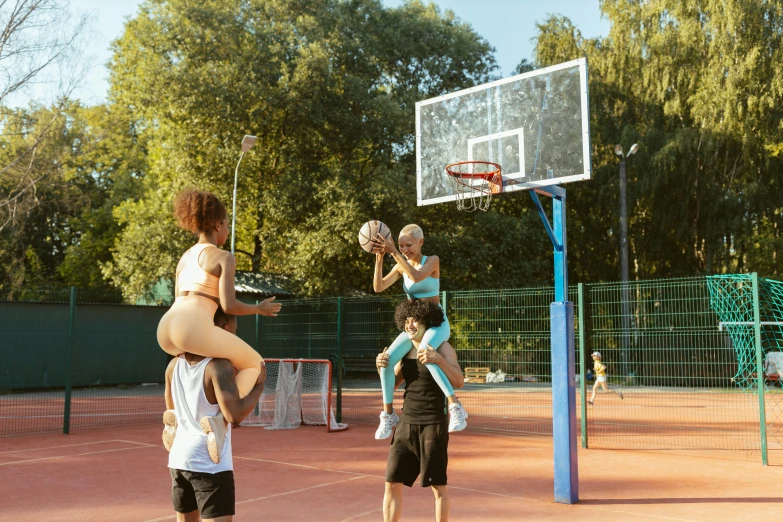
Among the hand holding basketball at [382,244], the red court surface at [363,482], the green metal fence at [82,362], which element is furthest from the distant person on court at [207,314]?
the green metal fence at [82,362]

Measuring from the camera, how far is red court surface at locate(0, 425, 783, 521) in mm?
6613

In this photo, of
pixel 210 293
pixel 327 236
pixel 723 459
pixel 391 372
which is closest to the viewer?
pixel 210 293

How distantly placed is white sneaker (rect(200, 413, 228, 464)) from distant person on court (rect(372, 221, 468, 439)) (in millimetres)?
1703

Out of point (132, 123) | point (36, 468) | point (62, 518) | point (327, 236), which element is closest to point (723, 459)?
point (62, 518)

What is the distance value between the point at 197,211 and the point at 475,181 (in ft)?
17.9

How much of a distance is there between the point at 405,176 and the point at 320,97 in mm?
4393

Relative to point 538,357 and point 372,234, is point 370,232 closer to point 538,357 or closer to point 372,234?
point 372,234

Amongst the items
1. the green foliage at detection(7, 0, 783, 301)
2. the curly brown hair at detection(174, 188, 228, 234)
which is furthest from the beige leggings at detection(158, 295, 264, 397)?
the green foliage at detection(7, 0, 783, 301)

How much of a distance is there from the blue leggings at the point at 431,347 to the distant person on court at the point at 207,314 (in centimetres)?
157

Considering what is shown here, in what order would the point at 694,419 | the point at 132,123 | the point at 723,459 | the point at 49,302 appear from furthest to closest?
the point at 132,123 < the point at 49,302 < the point at 694,419 < the point at 723,459

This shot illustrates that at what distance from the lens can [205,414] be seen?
340 centimetres

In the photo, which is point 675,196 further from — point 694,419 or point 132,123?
point 132,123

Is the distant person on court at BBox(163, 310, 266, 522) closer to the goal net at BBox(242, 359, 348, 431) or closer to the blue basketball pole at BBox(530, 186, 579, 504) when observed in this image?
the blue basketball pole at BBox(530, 186, 579, 504)

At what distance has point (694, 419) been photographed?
1491 centimetres
